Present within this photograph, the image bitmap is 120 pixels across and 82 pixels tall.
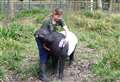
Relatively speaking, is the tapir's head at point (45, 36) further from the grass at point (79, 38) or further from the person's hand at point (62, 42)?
the grass at point (79, 38)

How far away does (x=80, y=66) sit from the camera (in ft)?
31.0

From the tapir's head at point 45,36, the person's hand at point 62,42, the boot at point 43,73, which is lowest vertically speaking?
the boot at point 43,73

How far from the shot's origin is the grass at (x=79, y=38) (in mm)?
8924

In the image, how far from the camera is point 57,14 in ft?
27.0

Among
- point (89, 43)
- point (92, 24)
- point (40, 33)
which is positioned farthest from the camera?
point (92, 24)

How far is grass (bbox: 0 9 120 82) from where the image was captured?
8.92m

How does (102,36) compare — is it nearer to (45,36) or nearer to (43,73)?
(43,73)

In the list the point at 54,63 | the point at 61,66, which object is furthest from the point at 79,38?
the point at 61,66

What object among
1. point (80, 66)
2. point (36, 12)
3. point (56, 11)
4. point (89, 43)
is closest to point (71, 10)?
point (36, 12)

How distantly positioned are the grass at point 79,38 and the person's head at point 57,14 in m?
1.30

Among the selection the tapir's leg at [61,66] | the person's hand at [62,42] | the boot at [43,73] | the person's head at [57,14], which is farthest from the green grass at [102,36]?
the person's head at [57,14]

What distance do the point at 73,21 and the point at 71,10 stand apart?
7.14ft

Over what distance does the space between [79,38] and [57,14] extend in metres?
4.47

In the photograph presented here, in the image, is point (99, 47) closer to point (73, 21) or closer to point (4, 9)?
point (73, 21)
